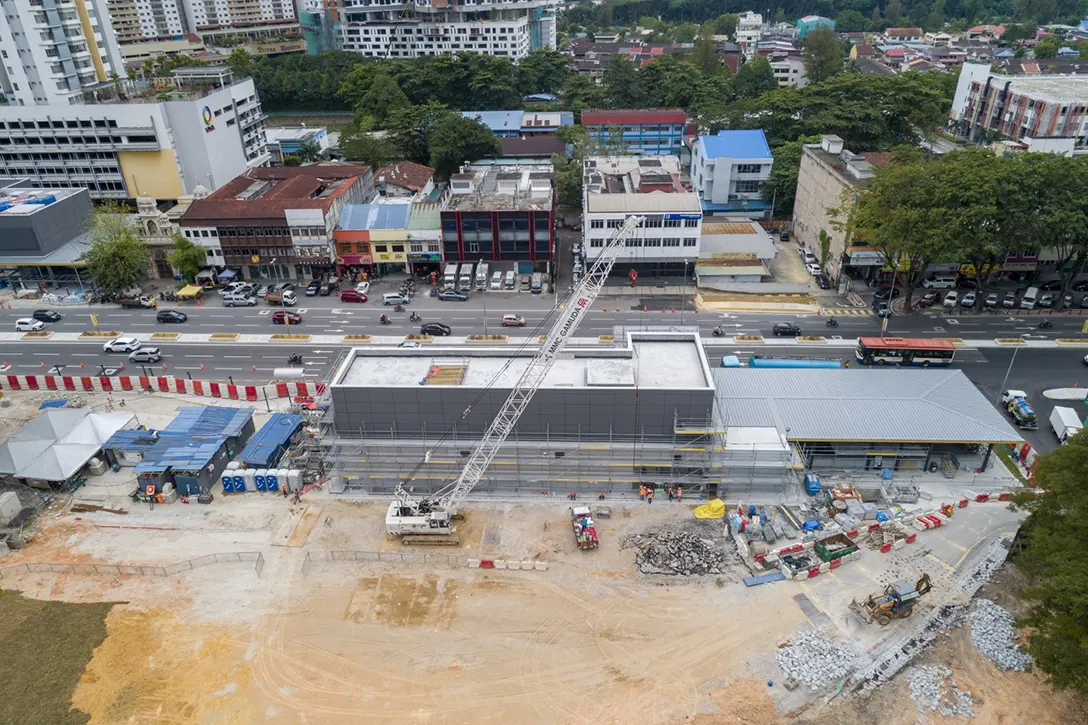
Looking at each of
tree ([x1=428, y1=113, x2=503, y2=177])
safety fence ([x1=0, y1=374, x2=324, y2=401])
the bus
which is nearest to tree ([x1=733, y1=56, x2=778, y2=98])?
tree ([x1=428, y1=113, x2=503, y2=177])

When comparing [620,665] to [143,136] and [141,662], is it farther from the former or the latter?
[143,136]

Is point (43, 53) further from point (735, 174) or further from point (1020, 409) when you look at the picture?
point (1020, 409)

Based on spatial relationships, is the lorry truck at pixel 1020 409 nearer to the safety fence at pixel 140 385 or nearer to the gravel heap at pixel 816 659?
the gravel heap at pixel 816 659

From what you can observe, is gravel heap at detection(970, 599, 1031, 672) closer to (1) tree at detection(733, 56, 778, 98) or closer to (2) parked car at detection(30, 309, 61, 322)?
(2) parked car at detection(30, 309, 61, 322)

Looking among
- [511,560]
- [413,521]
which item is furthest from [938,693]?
[413,521]

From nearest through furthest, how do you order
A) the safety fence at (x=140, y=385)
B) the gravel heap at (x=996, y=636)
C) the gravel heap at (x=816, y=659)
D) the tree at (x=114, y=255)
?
the gravel heap at (x=816, y=659) → the gravel heap at (x=996, y=636) → the safety fence at (x=140, y=385) → the tree at (x=114, y=255)

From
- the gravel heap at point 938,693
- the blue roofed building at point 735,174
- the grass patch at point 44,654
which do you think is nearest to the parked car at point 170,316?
the grass patch at point 44,654

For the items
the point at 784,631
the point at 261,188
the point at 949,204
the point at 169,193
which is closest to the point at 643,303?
the point at 949,204

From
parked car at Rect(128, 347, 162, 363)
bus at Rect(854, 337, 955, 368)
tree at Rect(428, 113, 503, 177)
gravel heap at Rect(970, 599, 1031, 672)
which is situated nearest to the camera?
gravel heap at Rect(970, 599, 1031, 672)
